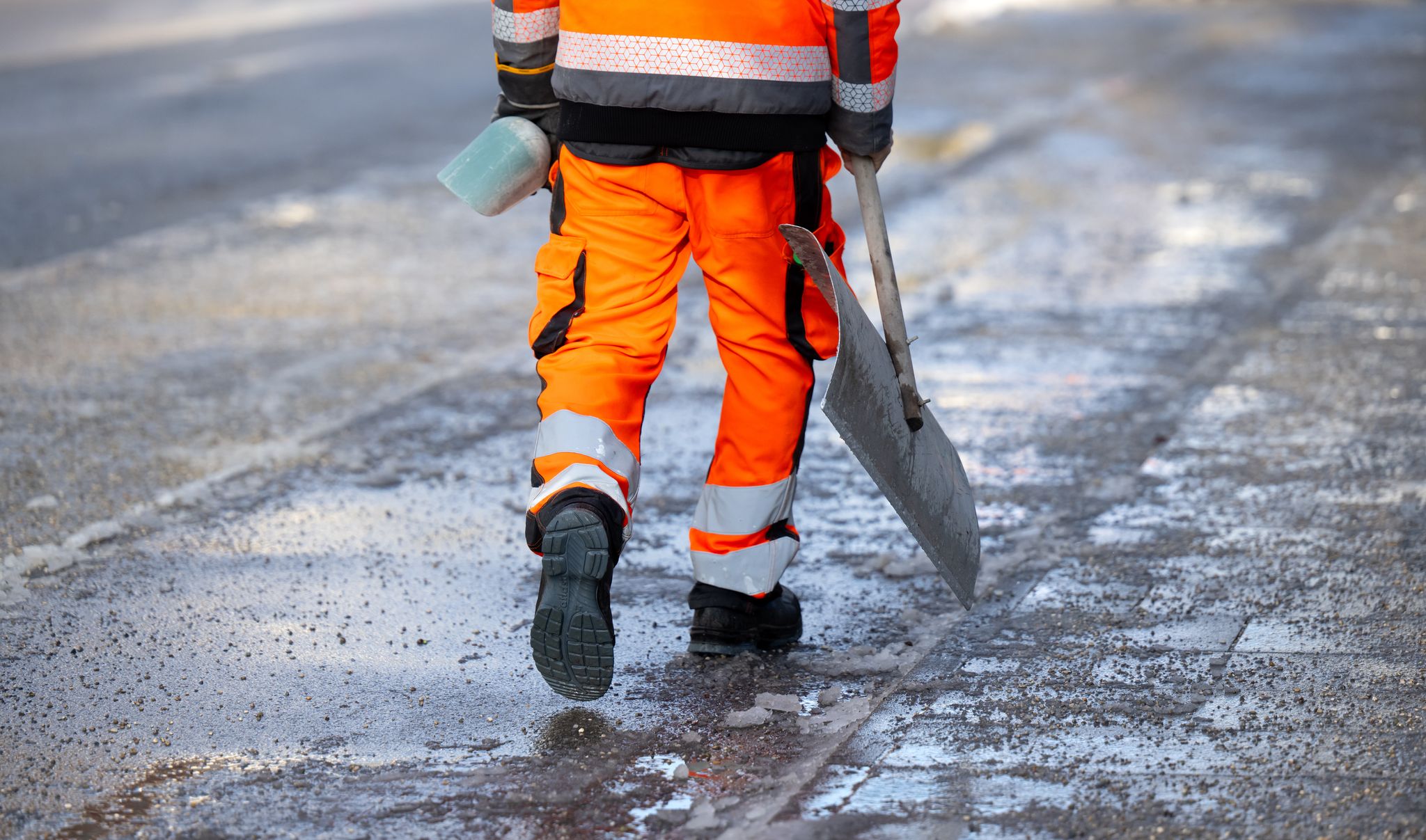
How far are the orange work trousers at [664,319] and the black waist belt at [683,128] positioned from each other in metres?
0.05

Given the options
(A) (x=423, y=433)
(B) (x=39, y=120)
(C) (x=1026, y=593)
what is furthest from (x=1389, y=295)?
(B) (x=39, y=120)

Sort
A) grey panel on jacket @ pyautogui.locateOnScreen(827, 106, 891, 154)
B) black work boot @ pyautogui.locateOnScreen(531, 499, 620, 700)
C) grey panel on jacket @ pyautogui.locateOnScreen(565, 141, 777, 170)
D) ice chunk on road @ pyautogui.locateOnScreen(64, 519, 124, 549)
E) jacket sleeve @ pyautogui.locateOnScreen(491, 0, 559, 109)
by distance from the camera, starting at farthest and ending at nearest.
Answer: ice chunk on road @ pyautogui.locateOnScreen(64, 519, 124, 549), jacket sleeve @ pyautogui.locateOnScreen(491, 0, 559, 109), grey panel on jacket @ pyautogui.locateOnScreen(827, 106, 891, 154), grey panel on jacket @ pyautogui.locateOnScreen(565, 141, 777, 170), black work boot @ pyautogui.locateOnScreen(531, 499, 620, 700)

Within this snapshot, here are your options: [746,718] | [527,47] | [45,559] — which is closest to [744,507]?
[746,718]

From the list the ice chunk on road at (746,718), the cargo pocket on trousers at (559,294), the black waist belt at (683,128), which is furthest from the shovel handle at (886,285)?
the ice chunk on road at (746,718)

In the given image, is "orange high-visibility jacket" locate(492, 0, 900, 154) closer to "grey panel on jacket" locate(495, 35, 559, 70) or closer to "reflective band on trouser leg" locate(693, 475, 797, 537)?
"grey panel on jacket" locate(495, 35, 559, 70)

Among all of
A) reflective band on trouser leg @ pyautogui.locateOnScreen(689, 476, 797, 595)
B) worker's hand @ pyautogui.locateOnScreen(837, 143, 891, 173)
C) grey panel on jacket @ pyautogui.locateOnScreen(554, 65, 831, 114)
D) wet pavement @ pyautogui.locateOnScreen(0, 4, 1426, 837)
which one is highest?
grey panel on jacket @ pyautogui.locateOnScreen(554, 65, 831, 114)

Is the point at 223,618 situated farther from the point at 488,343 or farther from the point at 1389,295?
the point at 1389,295

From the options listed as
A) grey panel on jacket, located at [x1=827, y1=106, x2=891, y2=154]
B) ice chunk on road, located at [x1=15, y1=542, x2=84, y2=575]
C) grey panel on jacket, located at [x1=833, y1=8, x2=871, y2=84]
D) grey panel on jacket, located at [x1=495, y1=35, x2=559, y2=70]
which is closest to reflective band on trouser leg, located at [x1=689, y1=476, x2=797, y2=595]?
grey panel on jacket, located at [x1=827, y1=106, x2=891, y2=154]

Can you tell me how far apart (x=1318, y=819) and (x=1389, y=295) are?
3975 mm

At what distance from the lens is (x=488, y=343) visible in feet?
19.5

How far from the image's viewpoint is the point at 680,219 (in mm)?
3238

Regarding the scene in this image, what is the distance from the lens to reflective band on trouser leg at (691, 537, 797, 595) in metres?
3.39

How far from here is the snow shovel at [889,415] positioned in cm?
317

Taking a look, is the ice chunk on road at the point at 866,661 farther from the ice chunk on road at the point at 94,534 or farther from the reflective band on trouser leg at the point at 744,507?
the ice chunk on road at the point at 94,534
